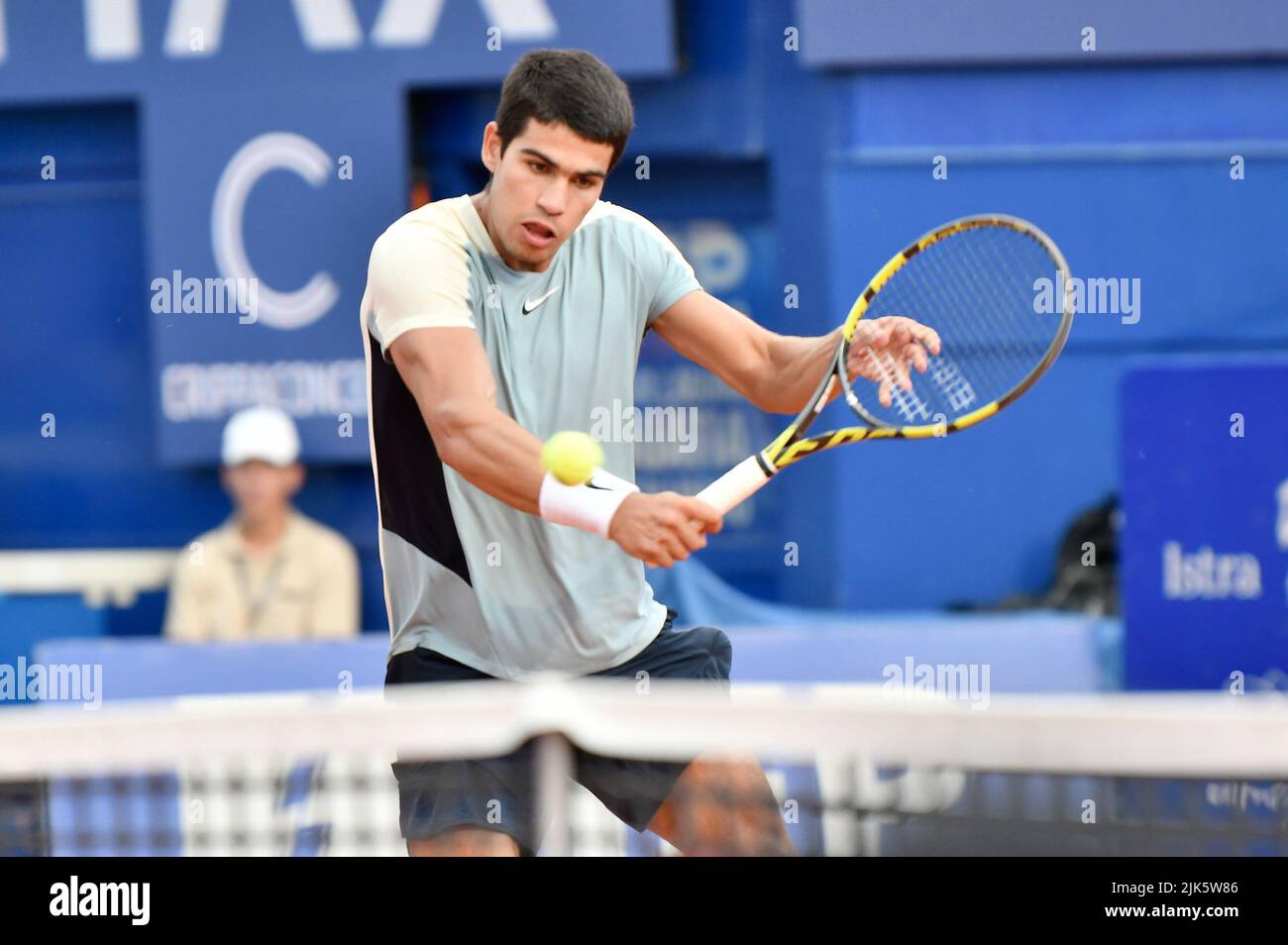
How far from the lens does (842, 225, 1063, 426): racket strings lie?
448cm

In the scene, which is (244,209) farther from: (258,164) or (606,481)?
(606,481)

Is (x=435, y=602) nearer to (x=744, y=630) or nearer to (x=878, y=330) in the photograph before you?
(x=878, y=330)

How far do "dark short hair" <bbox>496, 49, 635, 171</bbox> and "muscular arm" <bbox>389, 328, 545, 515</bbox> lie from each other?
1.13ft

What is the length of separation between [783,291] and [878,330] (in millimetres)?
2992

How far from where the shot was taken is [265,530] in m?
5.27

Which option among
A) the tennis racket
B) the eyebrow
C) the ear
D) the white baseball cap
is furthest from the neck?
the eyebrow

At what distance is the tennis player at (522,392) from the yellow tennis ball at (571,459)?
42mm

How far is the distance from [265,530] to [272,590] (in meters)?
0.22

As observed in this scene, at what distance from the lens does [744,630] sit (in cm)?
464

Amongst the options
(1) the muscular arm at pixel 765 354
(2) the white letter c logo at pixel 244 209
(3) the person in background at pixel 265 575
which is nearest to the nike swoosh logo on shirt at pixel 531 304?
(1) the muscular arm at pixel 765 354

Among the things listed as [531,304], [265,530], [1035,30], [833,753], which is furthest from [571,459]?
[1035,30]

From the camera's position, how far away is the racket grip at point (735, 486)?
256 centimetres

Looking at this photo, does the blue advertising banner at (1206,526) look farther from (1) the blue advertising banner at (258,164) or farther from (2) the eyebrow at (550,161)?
(1) the blue advertising banner at (258,164)

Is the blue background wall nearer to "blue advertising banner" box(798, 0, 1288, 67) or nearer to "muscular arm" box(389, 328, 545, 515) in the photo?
"blue advertising banner" box(798, 0, 1288, 67)
